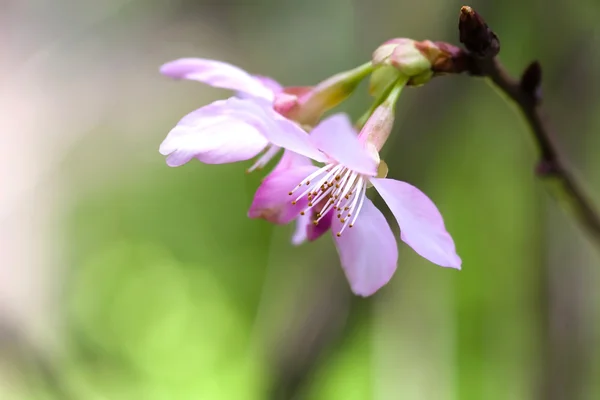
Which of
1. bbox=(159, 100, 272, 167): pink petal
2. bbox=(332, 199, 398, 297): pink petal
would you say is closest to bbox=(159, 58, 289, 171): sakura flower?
bbox=(159, 100, 272, 167): pink petal

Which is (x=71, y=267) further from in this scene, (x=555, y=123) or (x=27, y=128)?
(x=555, y=123)

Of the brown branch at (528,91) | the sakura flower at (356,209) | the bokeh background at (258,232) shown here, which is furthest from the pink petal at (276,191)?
the bokeh background at (258,232)

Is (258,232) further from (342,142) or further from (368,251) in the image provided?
(342,142)

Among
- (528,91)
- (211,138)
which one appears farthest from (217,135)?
(528,91)

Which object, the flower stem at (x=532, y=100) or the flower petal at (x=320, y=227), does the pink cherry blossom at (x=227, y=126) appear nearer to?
the flower petal at (x=320, y=227)

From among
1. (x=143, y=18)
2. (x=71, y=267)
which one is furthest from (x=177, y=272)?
(x=143, y=18)

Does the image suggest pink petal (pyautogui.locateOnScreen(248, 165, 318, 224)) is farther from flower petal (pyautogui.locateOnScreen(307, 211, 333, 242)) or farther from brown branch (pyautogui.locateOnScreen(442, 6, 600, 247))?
brown branch (pyautogui.locateOnScreen(442, 6, 600, 247))

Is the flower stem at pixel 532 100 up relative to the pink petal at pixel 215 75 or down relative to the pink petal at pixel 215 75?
down
